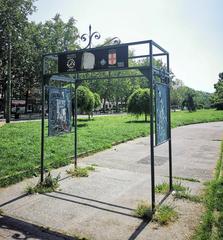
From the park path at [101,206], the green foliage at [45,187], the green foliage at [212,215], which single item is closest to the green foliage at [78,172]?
the park path at [101,206]

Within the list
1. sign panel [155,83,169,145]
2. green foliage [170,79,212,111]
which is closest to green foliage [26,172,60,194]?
sign panel [155,83,169,145]

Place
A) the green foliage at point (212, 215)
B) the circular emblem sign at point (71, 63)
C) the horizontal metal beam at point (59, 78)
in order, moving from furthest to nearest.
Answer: the horizontal metal beam at point (59, 78), the circular emblem sign at point (71, 63), the green foliage at point (212, 215)

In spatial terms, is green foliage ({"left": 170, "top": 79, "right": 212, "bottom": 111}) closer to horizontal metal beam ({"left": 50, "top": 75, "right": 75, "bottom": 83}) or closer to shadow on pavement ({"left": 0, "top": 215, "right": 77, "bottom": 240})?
horizontal metal beam ({"left": 50, "top": 75, "right": 75, "bottom": 83})

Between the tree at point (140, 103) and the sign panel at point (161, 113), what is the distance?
19.5 m

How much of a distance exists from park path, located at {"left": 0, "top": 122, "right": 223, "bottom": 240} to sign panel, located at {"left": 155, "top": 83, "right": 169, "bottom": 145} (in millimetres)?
1145

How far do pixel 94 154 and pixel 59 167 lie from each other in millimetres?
2216

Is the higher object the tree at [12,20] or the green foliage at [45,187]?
the tree at [12,20]

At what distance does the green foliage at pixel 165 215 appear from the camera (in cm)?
420

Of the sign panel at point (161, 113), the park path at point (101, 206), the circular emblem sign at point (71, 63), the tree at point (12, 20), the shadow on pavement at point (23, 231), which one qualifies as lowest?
the shadow on pavement at point (23, 231)

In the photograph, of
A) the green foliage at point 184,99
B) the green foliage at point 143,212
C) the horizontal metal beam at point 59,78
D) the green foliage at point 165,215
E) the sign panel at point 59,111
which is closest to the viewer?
the green foliage at point 165,215

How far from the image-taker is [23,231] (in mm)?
3951

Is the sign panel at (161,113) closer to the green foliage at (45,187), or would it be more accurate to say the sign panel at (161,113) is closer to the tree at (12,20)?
the green foliage at (45,187)

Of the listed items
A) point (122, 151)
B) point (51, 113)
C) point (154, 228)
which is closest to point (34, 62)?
point (122, 151)

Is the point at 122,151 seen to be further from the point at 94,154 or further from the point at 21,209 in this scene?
the point at 21,209
